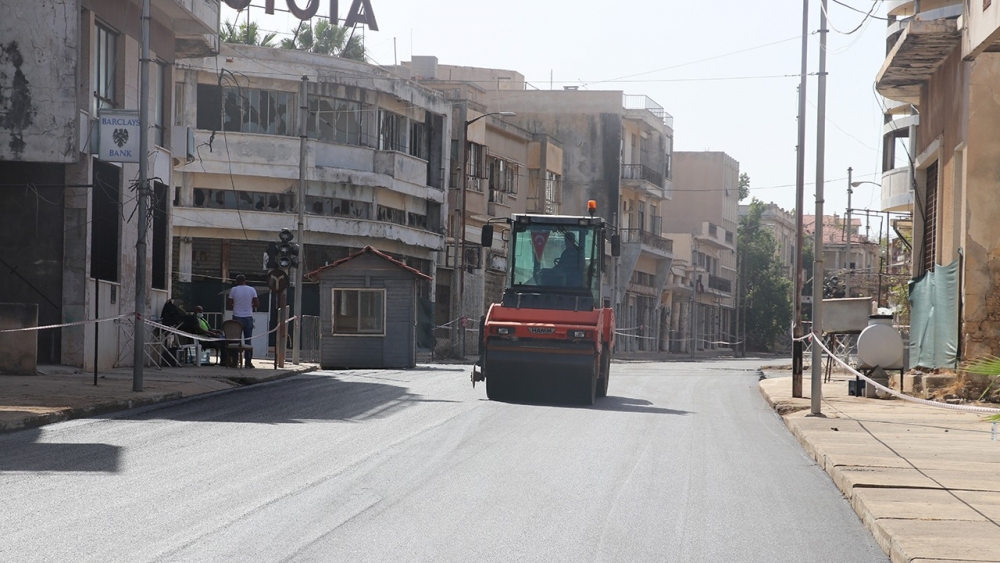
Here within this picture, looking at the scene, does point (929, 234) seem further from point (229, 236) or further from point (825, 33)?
point (229, 236)

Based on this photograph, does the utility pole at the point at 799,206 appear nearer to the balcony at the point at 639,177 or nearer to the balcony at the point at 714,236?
the balcony at the point at 639,177

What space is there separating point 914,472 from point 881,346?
14.4 m

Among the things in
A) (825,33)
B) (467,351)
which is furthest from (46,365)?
(467,351)

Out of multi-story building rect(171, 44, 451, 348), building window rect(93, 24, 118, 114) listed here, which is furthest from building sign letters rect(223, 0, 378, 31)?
building window rect(93, 24, 118, 114)

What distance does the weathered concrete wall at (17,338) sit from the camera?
2170 cm

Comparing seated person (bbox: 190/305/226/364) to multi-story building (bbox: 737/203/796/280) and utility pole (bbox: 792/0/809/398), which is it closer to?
utility pole (bbox: 792/0/809/398)

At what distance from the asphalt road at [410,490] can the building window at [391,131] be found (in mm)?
33496

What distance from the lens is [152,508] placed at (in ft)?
29.4

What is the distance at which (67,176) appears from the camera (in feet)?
82.4

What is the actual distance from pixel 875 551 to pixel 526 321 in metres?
12.9

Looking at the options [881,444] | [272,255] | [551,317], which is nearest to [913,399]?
[881,444]

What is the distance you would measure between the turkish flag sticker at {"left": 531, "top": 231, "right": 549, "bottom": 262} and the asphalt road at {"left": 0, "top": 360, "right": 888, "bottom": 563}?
5.15 m

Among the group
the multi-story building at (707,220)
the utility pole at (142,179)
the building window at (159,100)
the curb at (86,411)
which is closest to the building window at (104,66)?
the building window at (159,100)

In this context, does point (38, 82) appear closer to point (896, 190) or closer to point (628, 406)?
point (628, 406)
